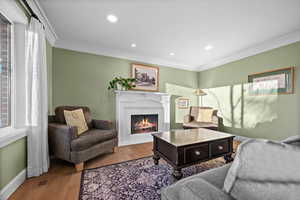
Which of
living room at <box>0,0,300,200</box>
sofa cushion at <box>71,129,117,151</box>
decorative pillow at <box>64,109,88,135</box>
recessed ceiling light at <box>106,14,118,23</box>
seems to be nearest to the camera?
living room at <box>0,0,300,200</box>

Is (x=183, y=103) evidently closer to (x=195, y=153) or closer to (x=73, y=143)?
(x=195, y=153)

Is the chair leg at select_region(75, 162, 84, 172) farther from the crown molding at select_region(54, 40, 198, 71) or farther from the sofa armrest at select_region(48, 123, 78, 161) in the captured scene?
the crown molding at select_region(54, 40, 198, 71)

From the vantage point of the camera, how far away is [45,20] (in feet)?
6.42

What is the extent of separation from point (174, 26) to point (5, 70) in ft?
8.39

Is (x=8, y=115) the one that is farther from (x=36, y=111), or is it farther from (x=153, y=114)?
(x=153, y=114)

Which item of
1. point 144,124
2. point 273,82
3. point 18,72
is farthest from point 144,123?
point 273,82

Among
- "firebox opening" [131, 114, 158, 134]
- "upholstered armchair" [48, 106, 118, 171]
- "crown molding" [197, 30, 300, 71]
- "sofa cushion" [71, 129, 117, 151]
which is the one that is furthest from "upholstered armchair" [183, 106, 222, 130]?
"upholstered armchair" [48, 106, 118, 171]

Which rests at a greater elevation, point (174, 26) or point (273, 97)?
point (174, 26)

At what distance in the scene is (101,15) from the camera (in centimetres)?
190

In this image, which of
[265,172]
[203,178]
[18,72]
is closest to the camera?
[265,172]

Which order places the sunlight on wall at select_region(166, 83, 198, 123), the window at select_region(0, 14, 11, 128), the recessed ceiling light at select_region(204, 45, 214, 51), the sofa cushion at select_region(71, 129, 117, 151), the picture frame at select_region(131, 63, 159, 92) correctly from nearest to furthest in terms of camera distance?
the window at select_region(0, 14, 11, 128), the sofa cushion at select_region(71, 129, 117, 151), the recessed ceiling light at select_region(204, 45, 214, 51), the picture frame at select_region(131, 63, 159, 92), the sunlight on wall at select_region(166, 83, 198, 123)

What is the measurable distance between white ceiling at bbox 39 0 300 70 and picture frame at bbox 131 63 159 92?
13.8 inches

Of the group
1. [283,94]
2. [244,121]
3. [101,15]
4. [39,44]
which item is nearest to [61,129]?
[39,44]

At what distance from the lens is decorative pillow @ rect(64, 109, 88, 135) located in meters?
2.11
